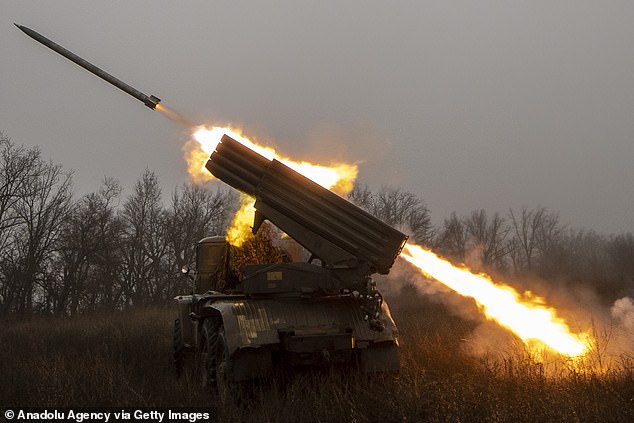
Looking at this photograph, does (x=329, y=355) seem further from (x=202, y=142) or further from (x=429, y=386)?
(x=202, y=142)

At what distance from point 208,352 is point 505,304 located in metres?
6.66

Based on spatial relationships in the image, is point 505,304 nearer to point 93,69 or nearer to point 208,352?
point 208,352

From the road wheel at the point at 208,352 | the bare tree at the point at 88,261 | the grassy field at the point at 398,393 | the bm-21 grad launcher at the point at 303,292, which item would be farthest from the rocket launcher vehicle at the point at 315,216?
the bare tree at the point at 88,261

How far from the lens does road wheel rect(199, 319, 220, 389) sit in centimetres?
866

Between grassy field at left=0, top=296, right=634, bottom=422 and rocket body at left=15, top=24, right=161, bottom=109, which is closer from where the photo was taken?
grassy field at left=0, top=296, right=634, bottom=422

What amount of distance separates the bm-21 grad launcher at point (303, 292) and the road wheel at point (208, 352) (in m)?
0.02

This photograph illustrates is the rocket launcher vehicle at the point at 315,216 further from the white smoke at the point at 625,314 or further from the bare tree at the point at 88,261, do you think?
the bare tree at the point at 88,261

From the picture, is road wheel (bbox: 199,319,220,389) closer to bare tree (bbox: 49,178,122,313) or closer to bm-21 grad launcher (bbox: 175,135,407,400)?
bm-21 grad launcher (bbox: 175,135,407,400)

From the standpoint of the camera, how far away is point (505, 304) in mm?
11633

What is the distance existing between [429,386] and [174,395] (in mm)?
3873

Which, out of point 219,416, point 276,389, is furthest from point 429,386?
point 219,416

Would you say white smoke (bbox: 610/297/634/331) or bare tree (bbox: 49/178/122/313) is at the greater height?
bare tree (bbox: 49/178/122/313)

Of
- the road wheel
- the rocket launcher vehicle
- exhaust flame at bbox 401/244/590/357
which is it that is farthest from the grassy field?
the rocket launcher vehicle

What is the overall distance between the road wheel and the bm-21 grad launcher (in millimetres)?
21
